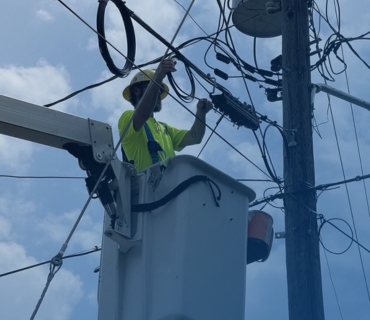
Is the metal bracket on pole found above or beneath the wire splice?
above

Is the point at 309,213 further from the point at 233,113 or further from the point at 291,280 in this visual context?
the point at 233,113

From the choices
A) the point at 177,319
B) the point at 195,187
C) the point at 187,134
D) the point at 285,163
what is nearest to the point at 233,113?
the point at 285,163

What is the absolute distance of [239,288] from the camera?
498 centimetres

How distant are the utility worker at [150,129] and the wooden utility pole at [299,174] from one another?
4.47 feet

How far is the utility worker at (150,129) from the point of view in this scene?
5.80m

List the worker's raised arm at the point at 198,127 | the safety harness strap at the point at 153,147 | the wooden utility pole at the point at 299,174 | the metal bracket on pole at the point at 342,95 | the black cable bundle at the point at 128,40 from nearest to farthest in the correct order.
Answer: the safety harness strap at the point at 153,147 < the black cable bundle at the point at 128,40 < the worker's raised arm at the point at 198,127 < the wooden utility pole at the point at 299,174 < the metal bracket on pole at the point at 342,95

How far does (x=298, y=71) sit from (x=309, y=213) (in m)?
1.55

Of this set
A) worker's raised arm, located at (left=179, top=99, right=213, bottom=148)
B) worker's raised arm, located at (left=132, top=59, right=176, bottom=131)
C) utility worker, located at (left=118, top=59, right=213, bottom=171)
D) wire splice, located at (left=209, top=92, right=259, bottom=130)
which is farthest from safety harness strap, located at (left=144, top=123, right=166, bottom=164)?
wire splice, located at (left=209, top=92, right=259, bottom=130)

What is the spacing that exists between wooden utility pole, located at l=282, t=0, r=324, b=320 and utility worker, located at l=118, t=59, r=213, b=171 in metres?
1.36

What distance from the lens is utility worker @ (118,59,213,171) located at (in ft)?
19.0

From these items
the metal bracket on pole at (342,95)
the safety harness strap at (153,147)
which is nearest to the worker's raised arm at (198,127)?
the safety harness strap at (153,147)

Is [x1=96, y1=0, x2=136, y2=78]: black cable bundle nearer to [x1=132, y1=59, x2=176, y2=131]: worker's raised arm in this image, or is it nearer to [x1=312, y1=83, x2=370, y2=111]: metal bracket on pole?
[x1=132, y1=59, x2=176, y2=131]: worker's raised arm

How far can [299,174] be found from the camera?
7555 millimetres

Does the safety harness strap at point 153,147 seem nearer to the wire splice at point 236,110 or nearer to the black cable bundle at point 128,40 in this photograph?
the black cable bundle at point 128,40
